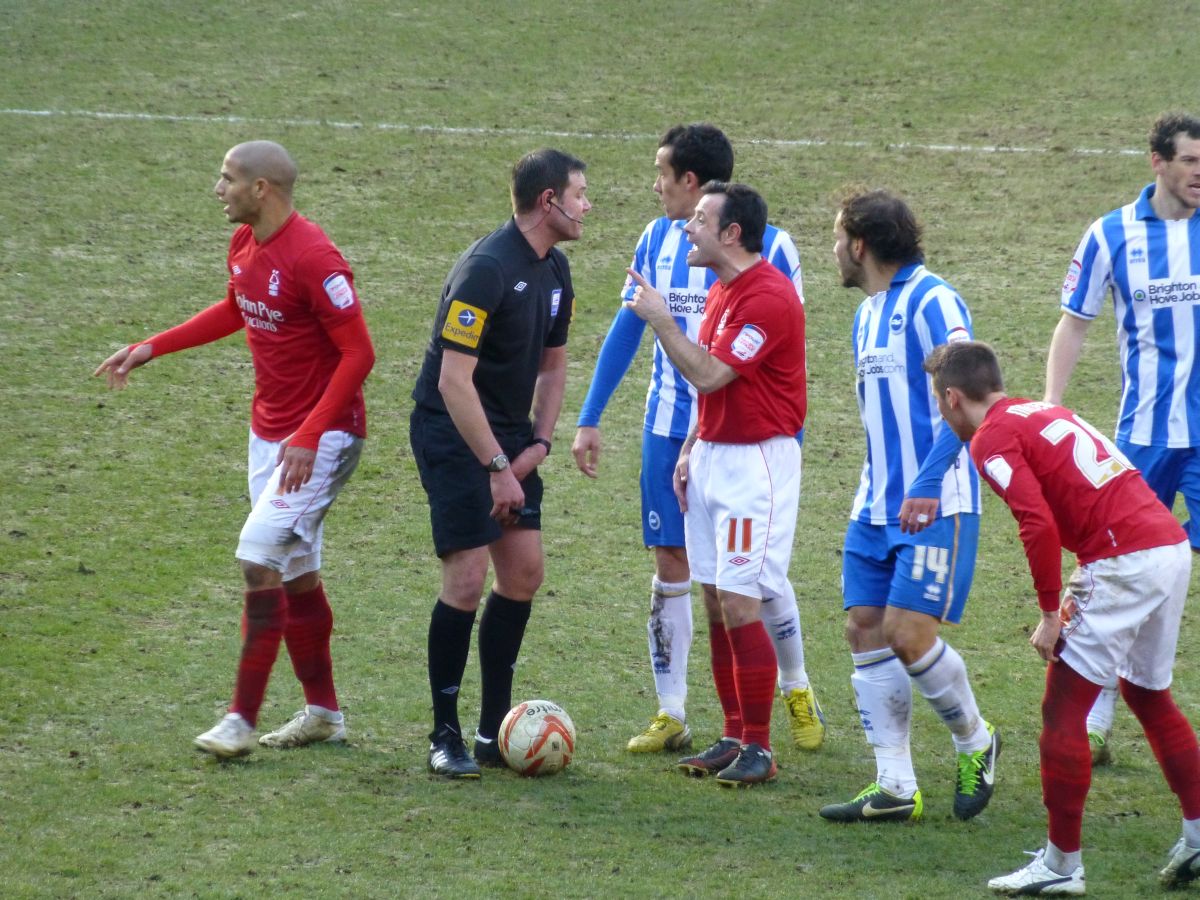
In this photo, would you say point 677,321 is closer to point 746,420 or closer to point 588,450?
point 588,450

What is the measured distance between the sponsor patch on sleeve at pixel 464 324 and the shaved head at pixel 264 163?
82cm

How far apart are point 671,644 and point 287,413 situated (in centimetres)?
175

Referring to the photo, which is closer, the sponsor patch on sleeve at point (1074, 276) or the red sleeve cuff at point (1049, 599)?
the red sleeve cuff at point (1049, 599)

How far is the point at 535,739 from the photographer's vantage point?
5.46m

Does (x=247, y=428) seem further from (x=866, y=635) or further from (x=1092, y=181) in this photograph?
(x=1092, y=181)

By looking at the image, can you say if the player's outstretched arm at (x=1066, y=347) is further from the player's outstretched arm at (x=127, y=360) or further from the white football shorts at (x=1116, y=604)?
the player's outstretched arm at (x=127, y=360)

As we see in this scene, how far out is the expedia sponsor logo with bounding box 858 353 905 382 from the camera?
5.22 metres

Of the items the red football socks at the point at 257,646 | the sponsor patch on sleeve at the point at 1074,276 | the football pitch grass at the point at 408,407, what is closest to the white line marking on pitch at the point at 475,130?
the football pitch grass at the point at 408,407

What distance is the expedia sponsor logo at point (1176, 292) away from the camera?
5652mm

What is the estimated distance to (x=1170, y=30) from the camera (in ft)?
57.1

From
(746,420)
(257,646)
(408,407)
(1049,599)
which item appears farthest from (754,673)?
(408,407)

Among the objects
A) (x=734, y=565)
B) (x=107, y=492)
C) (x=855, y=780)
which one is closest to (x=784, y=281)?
(x=734, y=565)

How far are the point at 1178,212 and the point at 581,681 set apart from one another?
3.05 metres

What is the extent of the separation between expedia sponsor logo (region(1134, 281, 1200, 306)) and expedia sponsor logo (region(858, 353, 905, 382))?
1.18m
